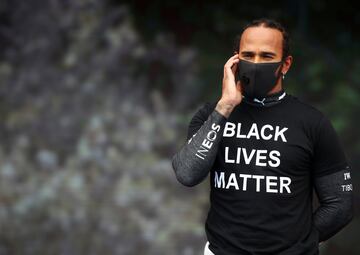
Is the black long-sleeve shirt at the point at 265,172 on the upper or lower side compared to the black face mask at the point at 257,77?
lower

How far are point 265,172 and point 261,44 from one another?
0.44m

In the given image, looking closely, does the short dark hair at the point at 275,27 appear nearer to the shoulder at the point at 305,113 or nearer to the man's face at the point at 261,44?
the man's face at the point at 261,44

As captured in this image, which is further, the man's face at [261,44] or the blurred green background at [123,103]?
the blurred green background at [123,103]

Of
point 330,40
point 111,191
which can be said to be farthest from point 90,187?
point 330,40

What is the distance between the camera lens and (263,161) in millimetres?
2541

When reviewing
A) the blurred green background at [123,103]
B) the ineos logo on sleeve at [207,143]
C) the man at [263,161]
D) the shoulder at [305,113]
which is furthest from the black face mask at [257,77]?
the blurred green background at [123,103]

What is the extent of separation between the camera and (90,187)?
5.46 meters

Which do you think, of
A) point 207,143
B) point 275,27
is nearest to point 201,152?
point 207,143

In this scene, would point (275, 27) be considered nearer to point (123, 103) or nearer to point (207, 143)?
point (207, 143)

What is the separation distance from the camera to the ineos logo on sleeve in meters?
2.52

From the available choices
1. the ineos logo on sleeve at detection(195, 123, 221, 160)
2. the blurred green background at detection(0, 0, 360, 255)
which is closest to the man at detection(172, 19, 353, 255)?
the ineos logo on sleeve at detection(195, 123, 221, 160)

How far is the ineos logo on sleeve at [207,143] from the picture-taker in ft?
8.26

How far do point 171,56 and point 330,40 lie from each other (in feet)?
3.76

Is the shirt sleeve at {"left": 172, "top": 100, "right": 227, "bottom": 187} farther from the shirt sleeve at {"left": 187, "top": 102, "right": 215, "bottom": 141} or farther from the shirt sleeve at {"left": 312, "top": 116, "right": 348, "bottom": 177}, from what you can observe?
the shirt sleeve at {"left": 312, "top": 116, "right": 348, "bottom": 177}
